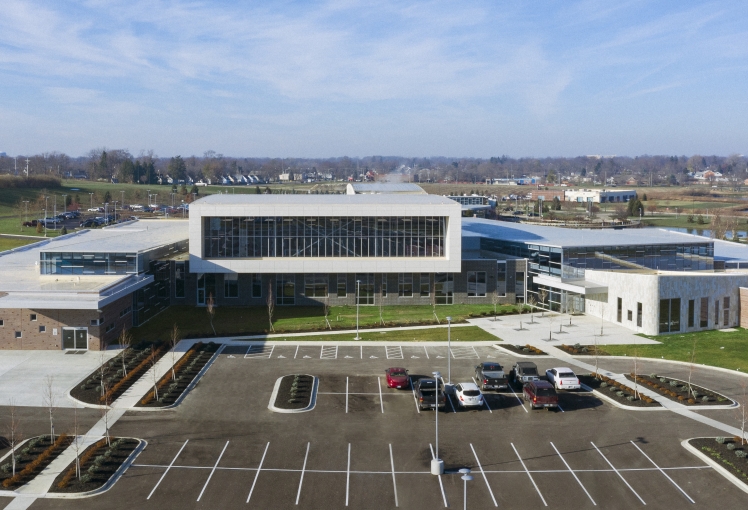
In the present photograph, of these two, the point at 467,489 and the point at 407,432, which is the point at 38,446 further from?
the point at 467,489

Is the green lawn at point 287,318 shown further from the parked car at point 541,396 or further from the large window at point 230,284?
the parked car at point 541,396

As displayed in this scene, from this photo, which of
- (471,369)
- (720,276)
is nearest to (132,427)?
(471,369)

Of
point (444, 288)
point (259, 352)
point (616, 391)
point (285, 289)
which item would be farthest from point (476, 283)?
point (616, 391)

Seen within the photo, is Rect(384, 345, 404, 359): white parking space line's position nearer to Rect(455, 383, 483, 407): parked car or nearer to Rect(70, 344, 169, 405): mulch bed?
Rect(455, 383, 483, 407): parked car

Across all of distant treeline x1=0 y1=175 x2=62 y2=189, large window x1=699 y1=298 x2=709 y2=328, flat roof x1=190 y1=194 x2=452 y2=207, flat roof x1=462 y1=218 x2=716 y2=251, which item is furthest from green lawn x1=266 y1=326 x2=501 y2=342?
distant treeline x1=0 y1=175 x2=62 y2=189

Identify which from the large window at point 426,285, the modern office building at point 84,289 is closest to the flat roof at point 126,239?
the modern office building at point 84,289

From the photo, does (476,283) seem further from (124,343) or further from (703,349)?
(124,343)
